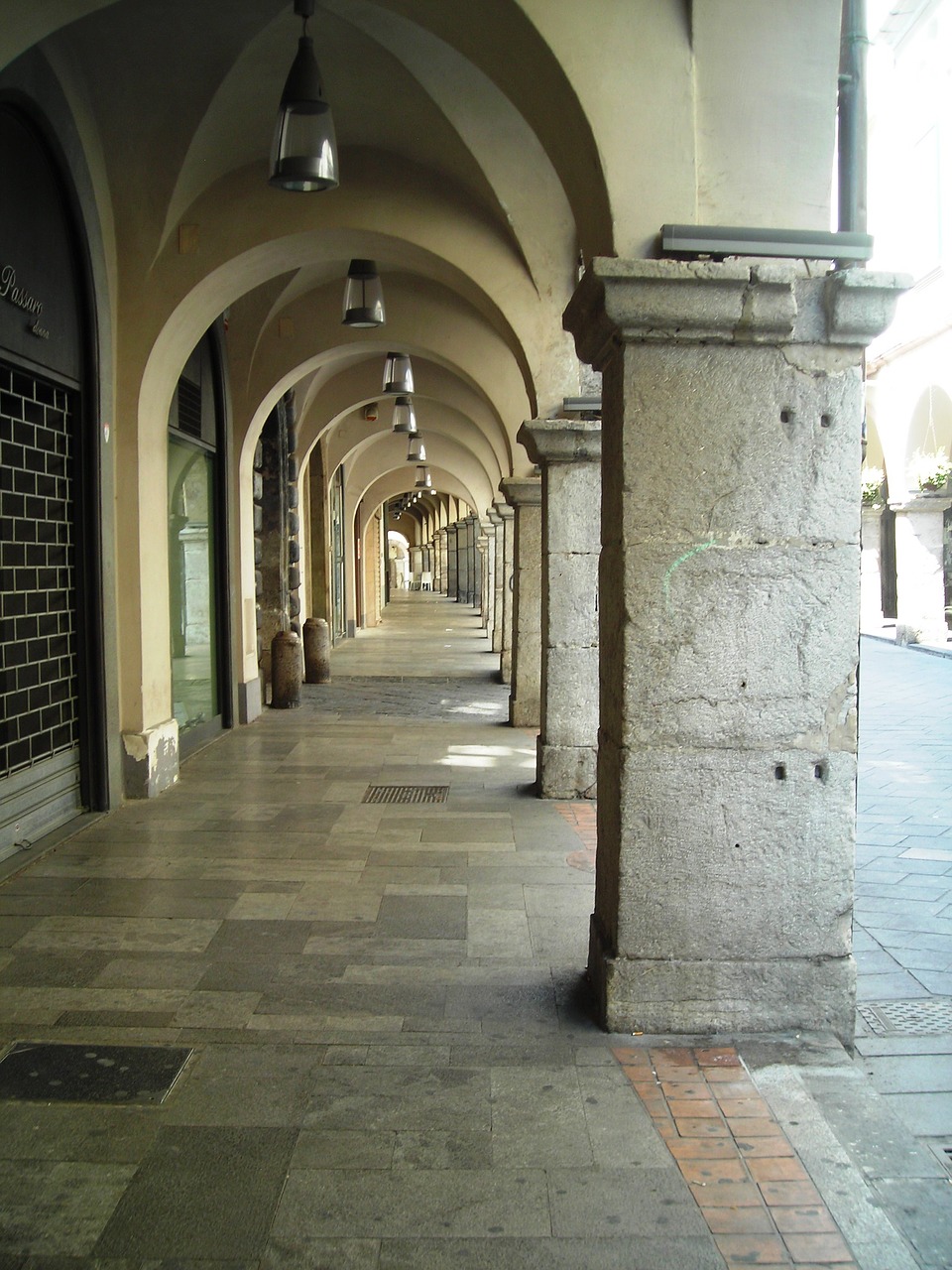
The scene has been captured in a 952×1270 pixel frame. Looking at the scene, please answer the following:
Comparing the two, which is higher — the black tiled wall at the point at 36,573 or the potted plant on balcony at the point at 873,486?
the potted plant on balcony at the point at 873,486

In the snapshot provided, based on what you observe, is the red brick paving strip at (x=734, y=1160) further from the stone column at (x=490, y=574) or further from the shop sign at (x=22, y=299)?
the stone column at (x=490, y=574)

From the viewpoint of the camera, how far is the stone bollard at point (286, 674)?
1062 cm

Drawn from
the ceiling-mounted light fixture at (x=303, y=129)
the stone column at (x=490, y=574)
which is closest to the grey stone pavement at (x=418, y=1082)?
the ceiling-mounted light fixture at (x=303, y=129)

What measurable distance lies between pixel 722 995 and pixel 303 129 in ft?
12.0

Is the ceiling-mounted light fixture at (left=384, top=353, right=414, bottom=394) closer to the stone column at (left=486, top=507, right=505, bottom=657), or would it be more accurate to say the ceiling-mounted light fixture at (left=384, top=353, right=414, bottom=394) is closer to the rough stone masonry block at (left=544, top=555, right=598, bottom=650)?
the rough stone masonry block at (left=544, top=555, right=598, bottom=650)

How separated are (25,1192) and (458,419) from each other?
15178mm

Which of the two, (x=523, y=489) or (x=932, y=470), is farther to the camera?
(x=932, y=470)

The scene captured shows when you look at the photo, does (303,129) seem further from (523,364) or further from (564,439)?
(523,364)

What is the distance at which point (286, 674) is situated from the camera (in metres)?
10.6

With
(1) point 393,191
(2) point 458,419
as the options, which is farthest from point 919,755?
(2) point 458,419

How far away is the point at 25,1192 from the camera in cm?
241

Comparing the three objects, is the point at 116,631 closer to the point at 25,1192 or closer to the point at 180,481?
the point at 180,481

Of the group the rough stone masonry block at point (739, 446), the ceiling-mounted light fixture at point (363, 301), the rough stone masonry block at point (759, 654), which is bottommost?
the rough stone masonry block at point (759, 654)

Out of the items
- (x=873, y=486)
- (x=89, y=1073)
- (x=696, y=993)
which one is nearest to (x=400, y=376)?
(x=696, y=993)
